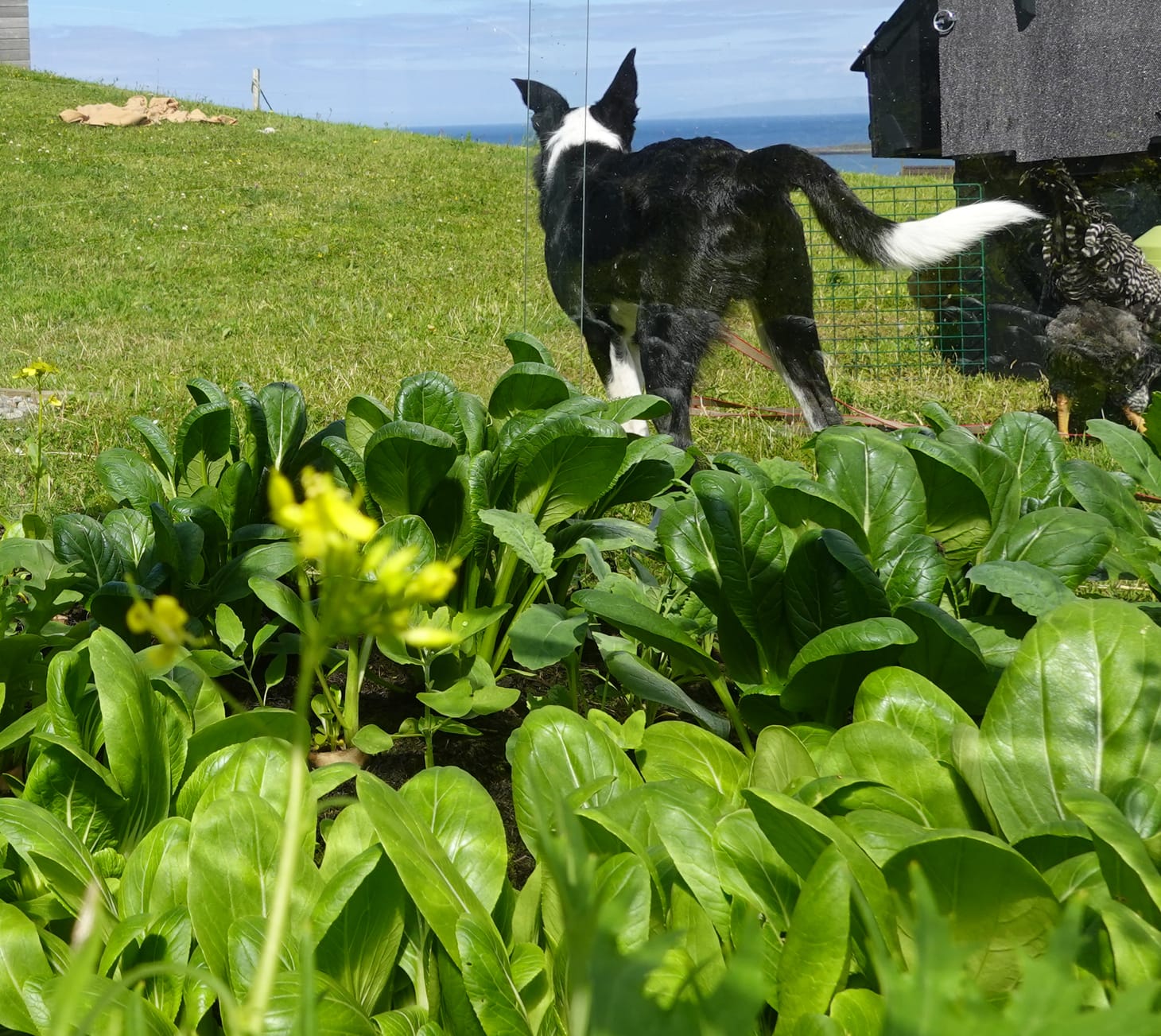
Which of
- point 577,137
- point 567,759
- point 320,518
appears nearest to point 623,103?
point 577,137

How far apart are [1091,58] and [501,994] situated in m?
3.25

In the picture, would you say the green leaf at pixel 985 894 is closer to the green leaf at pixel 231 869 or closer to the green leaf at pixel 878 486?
the green leaf at pixel 231 869

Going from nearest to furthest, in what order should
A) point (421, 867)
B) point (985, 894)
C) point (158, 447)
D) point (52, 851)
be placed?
point (985, 894) < point (421, 867) < point (52, 851) < point (158, 447)

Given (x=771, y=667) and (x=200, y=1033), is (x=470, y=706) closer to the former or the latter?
(x=771, y=667)

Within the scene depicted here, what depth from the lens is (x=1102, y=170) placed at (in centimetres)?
345

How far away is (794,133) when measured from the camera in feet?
10.5

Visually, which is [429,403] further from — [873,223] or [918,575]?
[873,223]

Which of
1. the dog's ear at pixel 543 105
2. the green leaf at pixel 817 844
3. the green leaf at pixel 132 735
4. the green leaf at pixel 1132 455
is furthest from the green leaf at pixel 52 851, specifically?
the dog's ear at pixel 543 105

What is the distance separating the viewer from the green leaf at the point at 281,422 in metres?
2.26

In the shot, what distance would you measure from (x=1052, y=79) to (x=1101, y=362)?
2.87ft

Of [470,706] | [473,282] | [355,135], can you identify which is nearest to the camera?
[470,706]

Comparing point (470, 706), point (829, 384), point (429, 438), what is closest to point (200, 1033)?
point (470, 706)

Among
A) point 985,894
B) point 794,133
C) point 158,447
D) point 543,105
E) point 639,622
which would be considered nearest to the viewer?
point 985,894

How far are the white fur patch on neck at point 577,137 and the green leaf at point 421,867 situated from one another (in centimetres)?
278
